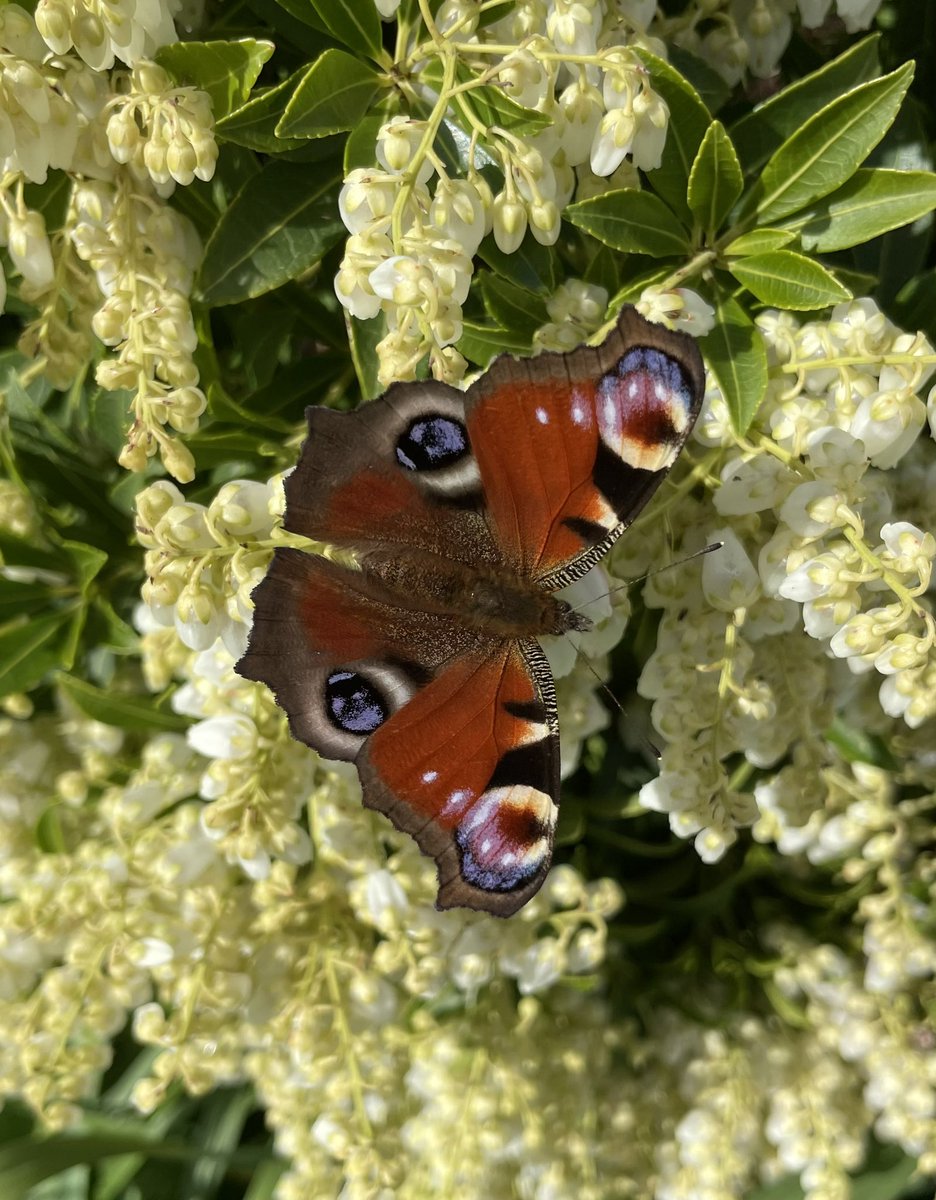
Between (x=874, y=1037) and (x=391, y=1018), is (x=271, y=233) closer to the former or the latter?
(x=391, y=1018)

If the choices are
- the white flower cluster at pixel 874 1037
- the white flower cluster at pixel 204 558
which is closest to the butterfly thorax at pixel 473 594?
the white flower cluster at pixel 204 558

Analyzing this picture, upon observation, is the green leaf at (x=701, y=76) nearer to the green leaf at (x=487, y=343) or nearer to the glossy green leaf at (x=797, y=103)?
the glossy green leaf at (x=797, y=103)

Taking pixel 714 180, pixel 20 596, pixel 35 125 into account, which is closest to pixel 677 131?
pixel 714 180

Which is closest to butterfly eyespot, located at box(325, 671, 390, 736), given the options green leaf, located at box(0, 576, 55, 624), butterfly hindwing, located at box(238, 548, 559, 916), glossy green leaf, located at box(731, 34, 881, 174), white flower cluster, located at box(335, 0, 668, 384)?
butterfly hindwing, located at box(238, 548, 559, 916)

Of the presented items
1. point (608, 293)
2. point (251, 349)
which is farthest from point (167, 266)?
point (608, 293)

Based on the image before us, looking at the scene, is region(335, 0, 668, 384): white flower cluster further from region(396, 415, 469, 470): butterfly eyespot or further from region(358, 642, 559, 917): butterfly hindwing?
region(358, 642, 559, 917): butterfly hindwing

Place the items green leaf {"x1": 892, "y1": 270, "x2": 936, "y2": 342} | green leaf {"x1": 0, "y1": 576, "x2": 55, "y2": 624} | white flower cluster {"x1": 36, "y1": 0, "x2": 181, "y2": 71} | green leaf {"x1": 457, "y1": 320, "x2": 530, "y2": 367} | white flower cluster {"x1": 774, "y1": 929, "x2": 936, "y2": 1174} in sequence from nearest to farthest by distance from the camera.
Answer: white flower cluster {"x1": 36, "y1": 0, "x2": 181, "y2": 71}, green leaf {"x1": 457, "y1": 320, "x2": 530, "y2": 367}, green leaf {"x1": 892, "y1": 270, "x2": 936, "y2": 342}, green leaf {"x1": 0, "y1": 576, "x2": 55, "y2": 624}, white flower cluster {"x1": 774, "y1": 929, "x2": 936, "y2": 1174}
